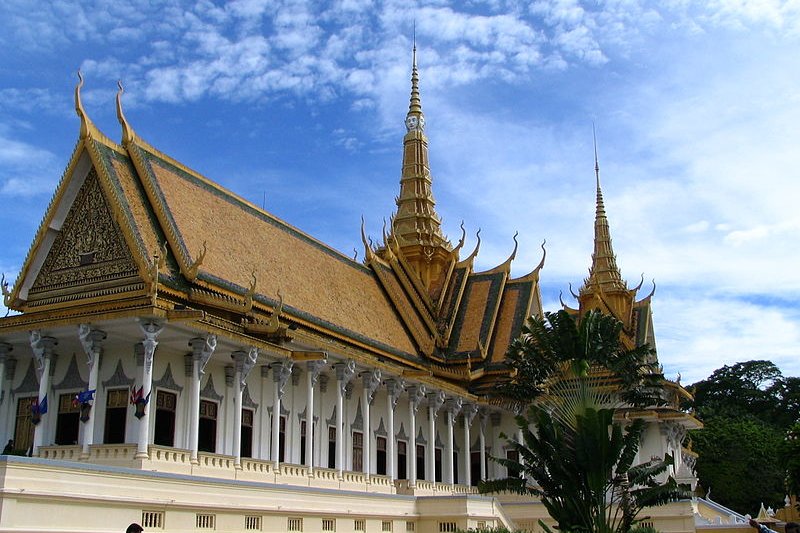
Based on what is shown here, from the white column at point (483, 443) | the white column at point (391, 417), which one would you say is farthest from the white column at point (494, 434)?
the white column at point (391, 417)

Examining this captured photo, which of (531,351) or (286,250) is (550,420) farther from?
(286,250)

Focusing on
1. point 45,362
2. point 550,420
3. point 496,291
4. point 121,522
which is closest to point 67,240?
point 45,362

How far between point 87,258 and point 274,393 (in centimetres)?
509

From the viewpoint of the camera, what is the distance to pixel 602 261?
50.0 metres

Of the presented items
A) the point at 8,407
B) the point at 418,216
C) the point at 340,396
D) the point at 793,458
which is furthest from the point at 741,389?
the point at 8,407

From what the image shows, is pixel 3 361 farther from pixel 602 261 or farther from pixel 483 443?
pixel 602 261

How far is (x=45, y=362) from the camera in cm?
1819

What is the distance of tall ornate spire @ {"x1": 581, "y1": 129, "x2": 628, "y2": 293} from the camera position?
4794 centimetres

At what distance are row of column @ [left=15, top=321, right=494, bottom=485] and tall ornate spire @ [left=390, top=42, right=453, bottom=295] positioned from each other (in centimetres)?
932

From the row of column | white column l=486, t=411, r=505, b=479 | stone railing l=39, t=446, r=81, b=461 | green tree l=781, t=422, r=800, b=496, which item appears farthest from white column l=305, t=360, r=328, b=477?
green tree l=781, t=422, r=800, b=496

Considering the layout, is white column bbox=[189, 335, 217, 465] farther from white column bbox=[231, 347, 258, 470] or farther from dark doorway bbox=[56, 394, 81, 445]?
dark doorway bbox=[56, 394, 81, 445]

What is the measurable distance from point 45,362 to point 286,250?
8.91 m

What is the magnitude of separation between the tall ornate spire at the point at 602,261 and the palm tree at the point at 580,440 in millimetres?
24059

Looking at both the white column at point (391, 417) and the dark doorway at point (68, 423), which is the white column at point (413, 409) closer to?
the white column at point (391, 417)
